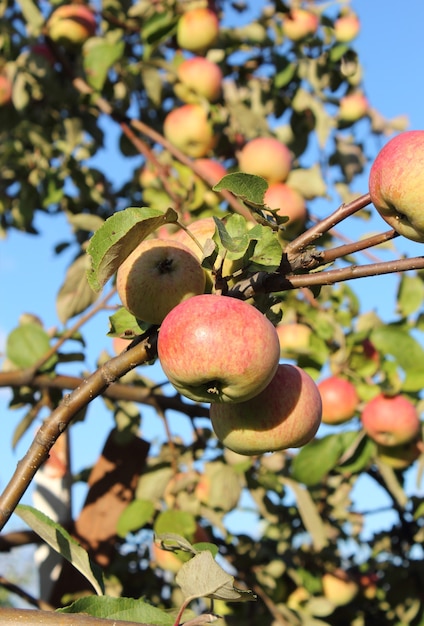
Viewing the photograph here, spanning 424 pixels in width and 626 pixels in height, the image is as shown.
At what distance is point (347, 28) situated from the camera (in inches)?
91.7

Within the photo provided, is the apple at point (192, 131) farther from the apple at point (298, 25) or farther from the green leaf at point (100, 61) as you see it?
the apple at point (298, 25)

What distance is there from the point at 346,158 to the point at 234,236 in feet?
6.17

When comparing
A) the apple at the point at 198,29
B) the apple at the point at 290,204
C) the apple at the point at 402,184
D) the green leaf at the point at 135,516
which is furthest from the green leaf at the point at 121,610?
the apple at the point at 198,29

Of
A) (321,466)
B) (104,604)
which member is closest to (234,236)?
(104,604)

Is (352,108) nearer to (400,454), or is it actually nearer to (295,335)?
(295,335)

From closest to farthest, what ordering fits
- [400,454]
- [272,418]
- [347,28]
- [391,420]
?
1. [272,418]
2. [391,420]
3. [400,454]
4. [347,28]

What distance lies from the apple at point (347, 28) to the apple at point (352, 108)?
196mm

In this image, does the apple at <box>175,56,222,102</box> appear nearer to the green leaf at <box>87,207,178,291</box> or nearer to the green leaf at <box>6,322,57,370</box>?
the green leaf at <box>6,322,57,370</box>

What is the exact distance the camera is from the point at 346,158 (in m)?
2.47

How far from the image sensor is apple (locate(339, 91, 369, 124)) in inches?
95.0

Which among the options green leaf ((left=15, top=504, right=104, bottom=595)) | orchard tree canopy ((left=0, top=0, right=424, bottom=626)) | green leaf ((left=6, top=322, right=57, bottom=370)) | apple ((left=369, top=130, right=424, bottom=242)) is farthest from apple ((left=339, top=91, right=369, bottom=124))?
green leaf ((left=15, top=504, right=104, bottom=595))

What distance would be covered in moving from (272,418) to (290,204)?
3.76 ft

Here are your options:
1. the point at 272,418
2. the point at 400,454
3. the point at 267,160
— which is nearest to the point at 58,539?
the point at 272,418

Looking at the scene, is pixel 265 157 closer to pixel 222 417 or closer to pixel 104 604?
pixel 222 417
